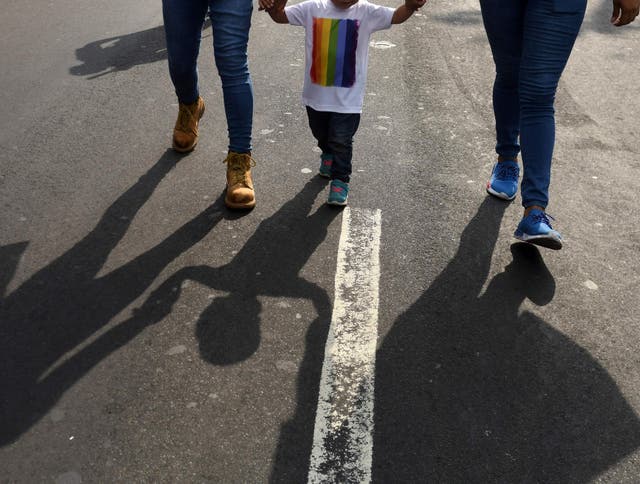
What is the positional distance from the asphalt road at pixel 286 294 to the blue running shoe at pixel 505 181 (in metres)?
0.07

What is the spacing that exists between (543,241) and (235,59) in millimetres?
1799

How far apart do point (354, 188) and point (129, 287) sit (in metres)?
1.56

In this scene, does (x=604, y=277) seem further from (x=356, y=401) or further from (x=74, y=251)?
(x=74, y=251)

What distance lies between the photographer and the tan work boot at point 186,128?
198 inches

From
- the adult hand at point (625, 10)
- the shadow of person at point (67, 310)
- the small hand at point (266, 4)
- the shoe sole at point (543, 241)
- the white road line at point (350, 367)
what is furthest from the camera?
the small hand at point (266, 4)

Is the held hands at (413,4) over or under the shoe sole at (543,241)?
over

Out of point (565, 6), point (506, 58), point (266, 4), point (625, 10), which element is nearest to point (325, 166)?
point (266, 4)

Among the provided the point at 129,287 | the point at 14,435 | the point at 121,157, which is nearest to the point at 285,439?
the point at 14,435

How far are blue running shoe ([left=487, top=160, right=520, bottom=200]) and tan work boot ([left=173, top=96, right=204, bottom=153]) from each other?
6.00 feet

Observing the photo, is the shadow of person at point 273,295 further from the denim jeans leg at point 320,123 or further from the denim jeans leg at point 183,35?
the denim jeans leg at point 183,35

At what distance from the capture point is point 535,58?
12.7 feet

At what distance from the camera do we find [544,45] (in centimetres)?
382

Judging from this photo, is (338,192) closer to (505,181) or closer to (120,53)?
(505,181)

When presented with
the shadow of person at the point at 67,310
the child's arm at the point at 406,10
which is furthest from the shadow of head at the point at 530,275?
the shadow of person at the point at 67,310
